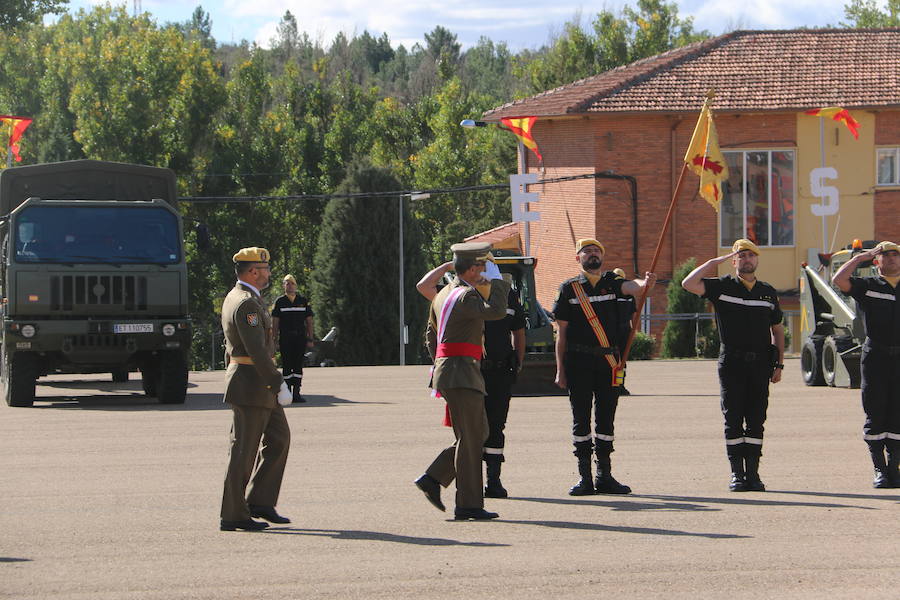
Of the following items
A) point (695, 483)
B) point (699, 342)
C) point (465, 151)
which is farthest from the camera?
point (465, 151)

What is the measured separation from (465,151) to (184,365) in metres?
50.8

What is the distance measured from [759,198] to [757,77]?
133 inches

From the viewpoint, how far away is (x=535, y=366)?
2116cm

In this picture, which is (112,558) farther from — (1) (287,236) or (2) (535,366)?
(1) (287,236)

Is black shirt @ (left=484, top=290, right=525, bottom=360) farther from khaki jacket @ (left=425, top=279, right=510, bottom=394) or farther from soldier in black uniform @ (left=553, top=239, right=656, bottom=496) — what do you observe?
khaki jacket @ (left=425, top=279, right=510, bottom=394)

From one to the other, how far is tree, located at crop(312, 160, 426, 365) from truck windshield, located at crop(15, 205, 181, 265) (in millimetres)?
26973

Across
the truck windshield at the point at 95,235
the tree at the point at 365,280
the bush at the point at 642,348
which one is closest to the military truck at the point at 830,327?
the bush at the point at 642,348

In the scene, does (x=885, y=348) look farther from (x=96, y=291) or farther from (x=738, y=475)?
(x=96, y=291)

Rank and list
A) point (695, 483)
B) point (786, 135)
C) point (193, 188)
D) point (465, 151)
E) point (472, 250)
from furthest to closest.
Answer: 1. point (465, 151)
2. point (193, 188)
3. point (786, 135)
4. point (695, 483)
5. point (472, 250)

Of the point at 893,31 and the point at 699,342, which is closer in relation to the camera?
the point at 699,342

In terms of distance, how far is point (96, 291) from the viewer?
64.4 feet

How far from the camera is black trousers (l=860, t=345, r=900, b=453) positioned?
11.1m

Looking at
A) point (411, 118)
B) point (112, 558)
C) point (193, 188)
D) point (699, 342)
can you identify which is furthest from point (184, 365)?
point (411, 118)

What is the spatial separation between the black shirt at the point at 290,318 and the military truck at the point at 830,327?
7615 millimetres
